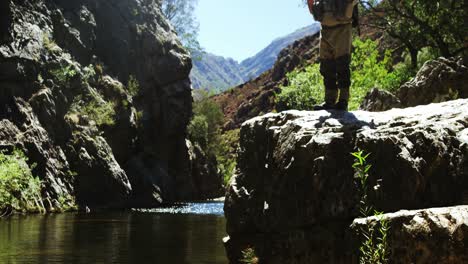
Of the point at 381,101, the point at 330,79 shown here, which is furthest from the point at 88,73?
the point at 330,79

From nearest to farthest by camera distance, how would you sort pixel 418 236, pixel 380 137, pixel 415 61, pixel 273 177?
pixel 418 236 → pixel 380 137 → pixel 273 177 → pixel 415 61

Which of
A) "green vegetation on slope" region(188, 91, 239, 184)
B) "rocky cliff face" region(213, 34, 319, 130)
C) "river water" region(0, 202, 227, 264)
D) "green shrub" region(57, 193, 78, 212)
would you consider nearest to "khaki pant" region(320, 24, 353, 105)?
"river water" region(0, 202, 227, 264)

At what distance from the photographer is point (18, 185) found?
103ft

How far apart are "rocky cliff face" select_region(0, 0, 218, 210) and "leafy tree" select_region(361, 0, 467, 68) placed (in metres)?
25.1

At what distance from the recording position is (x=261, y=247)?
9.73 metres

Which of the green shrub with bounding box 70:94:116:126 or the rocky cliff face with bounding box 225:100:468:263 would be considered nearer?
the rocky cliff face with bounding box 225:100:468:263

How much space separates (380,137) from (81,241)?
11.5m

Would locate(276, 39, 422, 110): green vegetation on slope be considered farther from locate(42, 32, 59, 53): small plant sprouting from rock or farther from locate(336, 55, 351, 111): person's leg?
locate(336, 55, 351, 111): person's leg

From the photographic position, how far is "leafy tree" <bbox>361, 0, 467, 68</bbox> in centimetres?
3534

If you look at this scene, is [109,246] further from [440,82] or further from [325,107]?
[440,82]

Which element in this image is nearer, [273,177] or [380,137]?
[380,137]

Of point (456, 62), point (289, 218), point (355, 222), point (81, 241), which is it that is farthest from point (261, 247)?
point (456, 62)

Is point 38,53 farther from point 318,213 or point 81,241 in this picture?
point 318,213

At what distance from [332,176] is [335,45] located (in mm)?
3599
